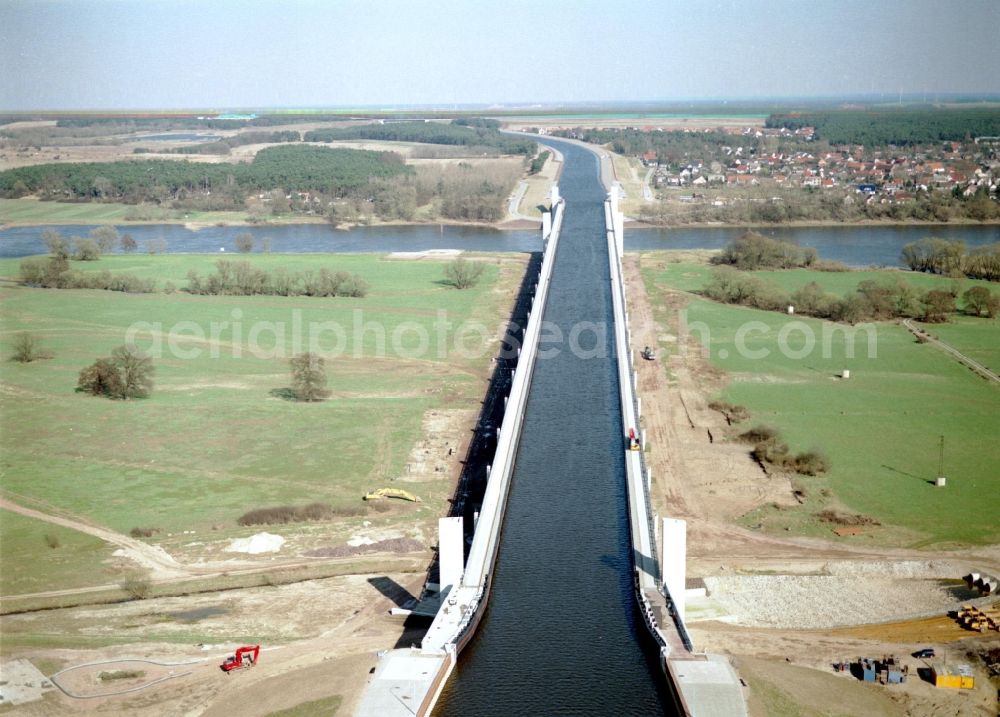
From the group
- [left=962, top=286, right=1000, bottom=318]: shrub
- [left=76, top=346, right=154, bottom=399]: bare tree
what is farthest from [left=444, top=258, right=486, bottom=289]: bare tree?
[left=962, top=286, right=1000, bottom=318]: shrub

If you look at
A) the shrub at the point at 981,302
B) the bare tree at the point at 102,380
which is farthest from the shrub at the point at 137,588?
the shrub at the point at 981,302

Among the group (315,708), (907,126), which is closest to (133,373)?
(315,708)

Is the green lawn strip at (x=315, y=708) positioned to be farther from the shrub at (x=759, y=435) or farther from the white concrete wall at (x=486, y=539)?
the shrub at (x=759, y=435)

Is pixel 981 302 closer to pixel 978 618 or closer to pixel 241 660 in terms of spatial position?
pixel 978 618

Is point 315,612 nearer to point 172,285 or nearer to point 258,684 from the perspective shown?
point 258,684

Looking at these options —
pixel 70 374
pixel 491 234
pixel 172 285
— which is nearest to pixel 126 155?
pixel 491 234

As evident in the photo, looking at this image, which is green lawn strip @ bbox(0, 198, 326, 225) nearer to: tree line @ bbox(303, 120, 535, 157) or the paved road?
tree line @ bbox(303, 120, 535, 157)

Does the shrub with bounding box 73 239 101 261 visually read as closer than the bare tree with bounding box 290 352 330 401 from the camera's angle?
No
